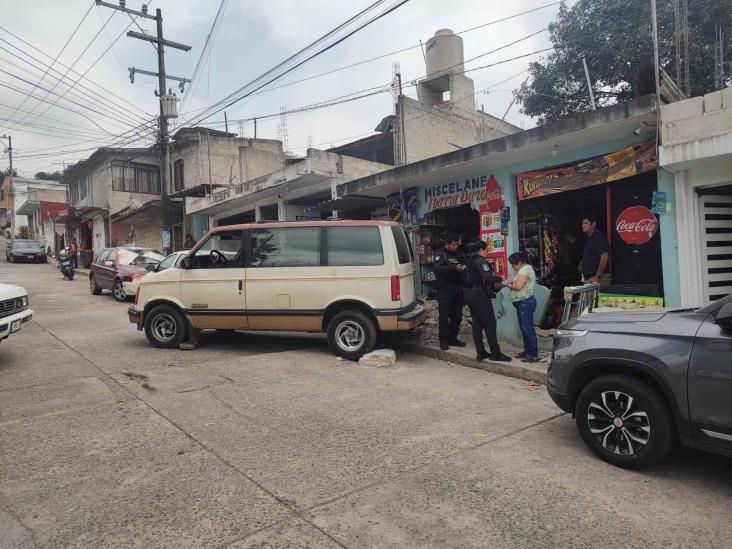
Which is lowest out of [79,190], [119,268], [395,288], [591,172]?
[395,288]

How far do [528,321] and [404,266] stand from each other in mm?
1911

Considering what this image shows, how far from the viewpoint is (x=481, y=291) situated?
673cm

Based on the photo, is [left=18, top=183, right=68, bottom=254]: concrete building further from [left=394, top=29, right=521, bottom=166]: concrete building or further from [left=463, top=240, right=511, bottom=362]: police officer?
[left=463, top=240, right=511, bottom=362]: police officer

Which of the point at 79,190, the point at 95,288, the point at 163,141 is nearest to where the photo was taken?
the point at 95,288

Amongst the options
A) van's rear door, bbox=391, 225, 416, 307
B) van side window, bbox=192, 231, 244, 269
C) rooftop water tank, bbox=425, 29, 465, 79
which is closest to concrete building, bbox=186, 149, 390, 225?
van side window, bbox=192, 231, 244, 269

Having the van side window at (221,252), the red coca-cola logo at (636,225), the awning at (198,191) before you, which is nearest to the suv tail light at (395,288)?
the van side window at (221,252)

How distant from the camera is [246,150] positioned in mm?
24656

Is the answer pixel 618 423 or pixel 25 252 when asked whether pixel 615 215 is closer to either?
pixel 618 423

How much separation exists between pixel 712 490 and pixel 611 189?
16.0ft

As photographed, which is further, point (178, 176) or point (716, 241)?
point (178, 176)

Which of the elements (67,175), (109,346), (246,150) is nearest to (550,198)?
(109,346)

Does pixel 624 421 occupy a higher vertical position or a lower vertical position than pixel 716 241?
lower

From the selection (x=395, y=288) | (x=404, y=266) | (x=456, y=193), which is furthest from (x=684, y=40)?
(x=395, y=288)

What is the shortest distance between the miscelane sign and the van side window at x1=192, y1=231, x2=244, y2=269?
4168mm
